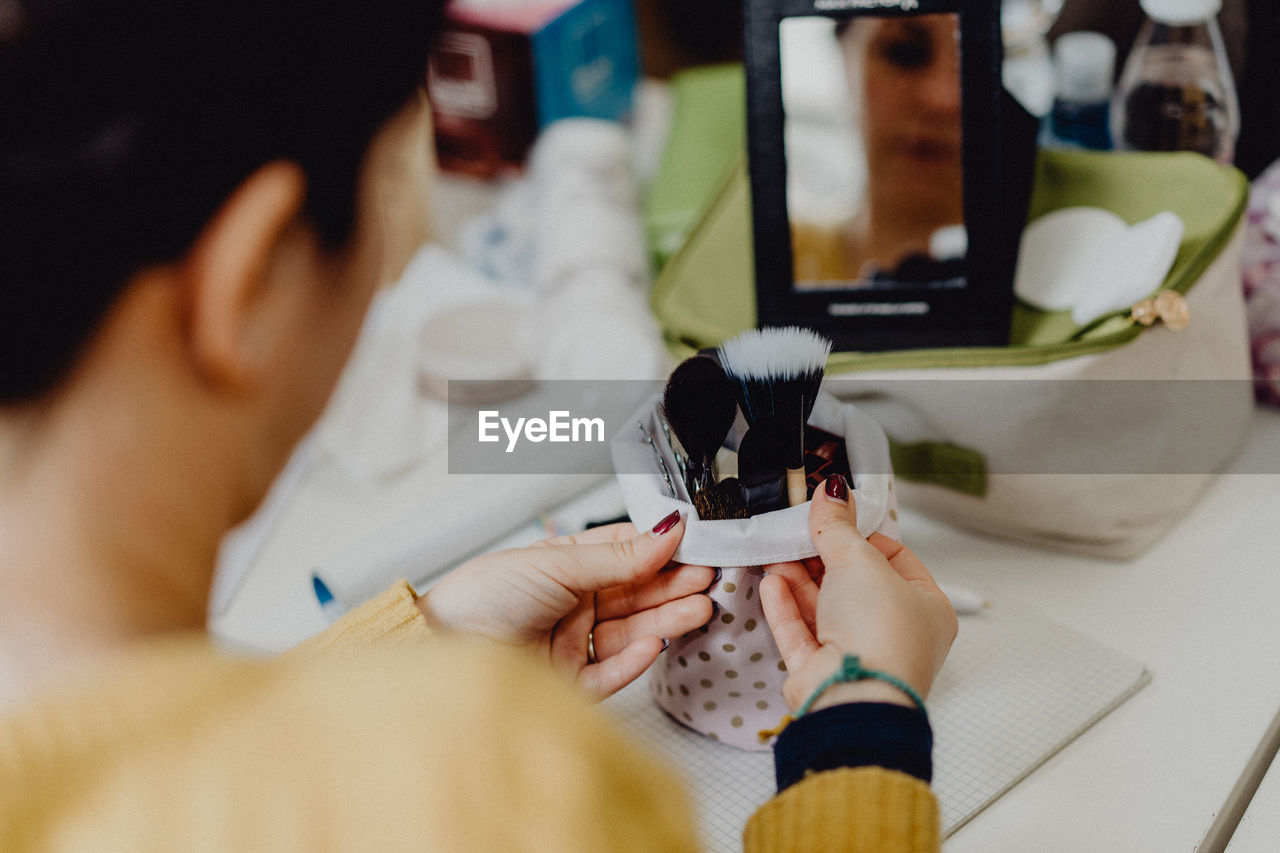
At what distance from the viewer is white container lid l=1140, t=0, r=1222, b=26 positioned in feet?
2.14

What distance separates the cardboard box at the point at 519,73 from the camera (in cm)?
102

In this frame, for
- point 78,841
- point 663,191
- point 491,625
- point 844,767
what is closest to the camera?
point 78,841

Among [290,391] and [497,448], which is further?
[497,448]

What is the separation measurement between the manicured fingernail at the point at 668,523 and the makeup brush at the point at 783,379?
50mm

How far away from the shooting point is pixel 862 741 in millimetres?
363

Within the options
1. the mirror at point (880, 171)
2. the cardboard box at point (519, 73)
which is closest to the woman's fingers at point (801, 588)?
the mirror at point (880, 171)

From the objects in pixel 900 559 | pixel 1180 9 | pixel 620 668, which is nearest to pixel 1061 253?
pixel 1180 9

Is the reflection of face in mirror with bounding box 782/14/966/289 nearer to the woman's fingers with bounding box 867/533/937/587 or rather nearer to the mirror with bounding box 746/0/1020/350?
the mirror with bounding box 746/0/1020/350

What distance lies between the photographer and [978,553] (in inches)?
24.9

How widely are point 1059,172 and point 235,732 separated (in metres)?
0.62

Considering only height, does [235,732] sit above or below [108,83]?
below

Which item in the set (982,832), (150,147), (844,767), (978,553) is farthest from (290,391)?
(978,553)

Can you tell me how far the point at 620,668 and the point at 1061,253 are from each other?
38 cm

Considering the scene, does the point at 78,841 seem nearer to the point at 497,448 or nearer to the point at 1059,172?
the point at 497,448
